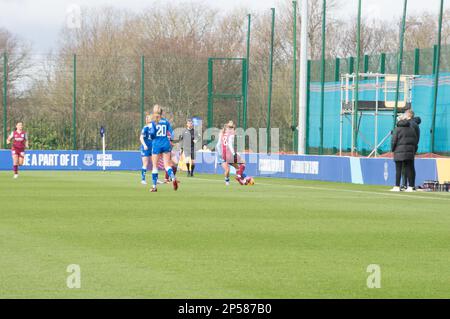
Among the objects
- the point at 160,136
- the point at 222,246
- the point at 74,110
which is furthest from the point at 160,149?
the point at 74,110

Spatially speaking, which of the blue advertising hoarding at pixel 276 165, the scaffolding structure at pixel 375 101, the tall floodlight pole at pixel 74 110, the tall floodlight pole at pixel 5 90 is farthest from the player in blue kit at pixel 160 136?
the tall floodlight pole at pixel 74 110

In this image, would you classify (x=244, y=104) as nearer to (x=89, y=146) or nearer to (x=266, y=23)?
(x=89, y=146)

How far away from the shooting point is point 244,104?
53.2 meters

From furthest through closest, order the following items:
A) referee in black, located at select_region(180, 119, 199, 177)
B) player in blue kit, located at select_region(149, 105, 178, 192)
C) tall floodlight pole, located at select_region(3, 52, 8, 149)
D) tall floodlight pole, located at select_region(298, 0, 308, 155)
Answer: tall floodlight pole, located at select_region(3, 52, 8, 149) < tall floodlight pole, located at select_region(298, 0, 308, 155) < referee in black, located at select_region(180, 119, 199, 177) < player in blue kit, located at select_region(149, 105, 178, 192)

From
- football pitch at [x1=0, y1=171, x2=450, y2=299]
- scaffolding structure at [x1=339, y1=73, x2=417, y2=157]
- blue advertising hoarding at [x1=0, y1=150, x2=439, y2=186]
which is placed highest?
scaffolding structure at [x1=339, y1=73, x2=417, y2=157]

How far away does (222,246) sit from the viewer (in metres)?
14.0

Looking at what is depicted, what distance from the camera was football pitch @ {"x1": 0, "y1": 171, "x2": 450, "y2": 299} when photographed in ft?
33.9

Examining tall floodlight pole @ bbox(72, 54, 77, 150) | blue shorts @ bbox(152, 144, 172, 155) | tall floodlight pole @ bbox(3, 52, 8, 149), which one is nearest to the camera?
blue shorts @ bbox(152, 144, 172, 155)

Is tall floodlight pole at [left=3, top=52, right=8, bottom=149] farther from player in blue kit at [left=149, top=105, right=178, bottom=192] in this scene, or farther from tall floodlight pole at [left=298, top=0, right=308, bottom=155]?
player in blue kit at [left=149, top=105, right=178, bottom=192]

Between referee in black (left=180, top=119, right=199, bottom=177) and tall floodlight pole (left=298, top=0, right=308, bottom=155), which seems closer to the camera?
referee in black (left=180, top=119, right=199, bottom=177)

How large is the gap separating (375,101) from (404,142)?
1497cm

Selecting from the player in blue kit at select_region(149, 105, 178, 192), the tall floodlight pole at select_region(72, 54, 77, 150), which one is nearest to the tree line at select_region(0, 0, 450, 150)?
the tall floodlight pole at select_region(72, 54, 77, 150)

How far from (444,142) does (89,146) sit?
767 inches

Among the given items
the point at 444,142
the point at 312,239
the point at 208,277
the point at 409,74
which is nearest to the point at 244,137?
the point at 409,74
